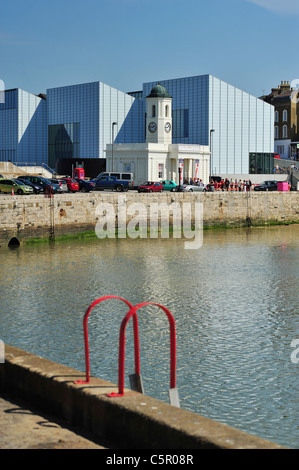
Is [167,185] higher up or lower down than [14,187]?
higher up

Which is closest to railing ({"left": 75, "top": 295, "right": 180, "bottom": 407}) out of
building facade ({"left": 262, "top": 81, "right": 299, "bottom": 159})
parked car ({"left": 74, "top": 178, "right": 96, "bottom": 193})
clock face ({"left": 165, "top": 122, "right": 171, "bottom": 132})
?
parked car ({"left": 74, "top": 178, "right": 96, "bottom": 193})

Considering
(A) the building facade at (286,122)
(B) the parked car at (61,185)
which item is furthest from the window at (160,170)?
(A) the building facade at (286,122)

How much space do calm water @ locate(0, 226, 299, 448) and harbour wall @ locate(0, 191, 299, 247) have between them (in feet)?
6.45

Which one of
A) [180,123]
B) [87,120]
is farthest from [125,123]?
[180,123]

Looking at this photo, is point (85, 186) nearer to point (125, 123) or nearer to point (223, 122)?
point (223, 122)

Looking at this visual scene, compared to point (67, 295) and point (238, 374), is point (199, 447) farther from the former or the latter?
point (67, 295)

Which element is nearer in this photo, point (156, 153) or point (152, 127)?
point (156, 153)

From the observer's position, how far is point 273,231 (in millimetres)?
50312

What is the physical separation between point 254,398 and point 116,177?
4733 centimetres

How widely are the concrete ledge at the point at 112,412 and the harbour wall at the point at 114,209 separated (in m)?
28.6

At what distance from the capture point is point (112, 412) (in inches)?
307

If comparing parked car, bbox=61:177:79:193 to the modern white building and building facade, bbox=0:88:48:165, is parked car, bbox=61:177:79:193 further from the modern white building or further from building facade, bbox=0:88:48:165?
building facade, bbox=0:88:48:165

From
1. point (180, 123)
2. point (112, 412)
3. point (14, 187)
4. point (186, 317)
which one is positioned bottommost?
point (186, 317)

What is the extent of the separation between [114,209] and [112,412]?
3659 centimetres
